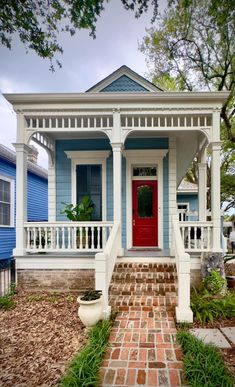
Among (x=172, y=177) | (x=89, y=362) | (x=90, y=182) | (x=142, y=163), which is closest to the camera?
(x=89, y=362)

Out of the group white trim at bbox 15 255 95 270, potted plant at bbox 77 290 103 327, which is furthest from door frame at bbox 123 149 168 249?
potted plant at bbox 77 290 103 327

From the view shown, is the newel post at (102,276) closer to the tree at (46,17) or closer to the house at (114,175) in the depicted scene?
the house at (114,175)

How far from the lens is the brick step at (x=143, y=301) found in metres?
4.84

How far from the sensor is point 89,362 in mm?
3096

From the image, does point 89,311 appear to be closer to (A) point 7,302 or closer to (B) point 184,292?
(B) point 184,292

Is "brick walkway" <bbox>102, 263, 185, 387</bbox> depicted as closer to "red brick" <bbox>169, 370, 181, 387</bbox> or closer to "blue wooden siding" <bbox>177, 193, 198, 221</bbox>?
"red brick" <bbox>169, 370, 181, 387</bbox>

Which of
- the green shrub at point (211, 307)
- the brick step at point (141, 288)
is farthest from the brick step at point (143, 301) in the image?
the green shrub at point (211, 307)

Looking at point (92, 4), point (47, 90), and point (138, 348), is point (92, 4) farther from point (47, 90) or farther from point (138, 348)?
point (138, 348)

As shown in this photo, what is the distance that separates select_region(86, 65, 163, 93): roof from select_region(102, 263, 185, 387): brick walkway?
491cm

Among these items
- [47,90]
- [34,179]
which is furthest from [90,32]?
[34,179]

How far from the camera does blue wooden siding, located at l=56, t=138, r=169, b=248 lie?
767 cm

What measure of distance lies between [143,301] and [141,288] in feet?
1.27

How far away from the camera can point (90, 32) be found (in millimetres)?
3781

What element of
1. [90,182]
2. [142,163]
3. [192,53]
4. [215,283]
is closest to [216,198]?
[215,283]
